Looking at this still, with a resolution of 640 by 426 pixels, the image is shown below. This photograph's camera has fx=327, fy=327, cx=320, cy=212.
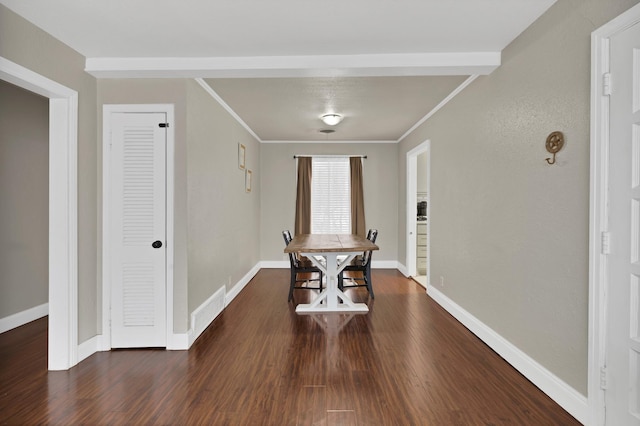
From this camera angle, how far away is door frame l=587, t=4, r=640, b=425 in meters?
1.76

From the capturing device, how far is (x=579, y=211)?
1.94 meters


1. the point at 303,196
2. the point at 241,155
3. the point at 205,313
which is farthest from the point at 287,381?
the point at 303,196

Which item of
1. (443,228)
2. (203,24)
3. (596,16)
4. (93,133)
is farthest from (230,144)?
(596,16)

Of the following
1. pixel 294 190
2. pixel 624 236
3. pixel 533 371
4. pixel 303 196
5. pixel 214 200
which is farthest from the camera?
pixel 294 190

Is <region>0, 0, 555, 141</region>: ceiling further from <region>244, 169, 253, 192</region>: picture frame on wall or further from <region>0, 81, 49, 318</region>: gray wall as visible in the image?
<region>244, 169, 253, 192</region>: picture frame on wall

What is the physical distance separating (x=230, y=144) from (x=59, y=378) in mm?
2986

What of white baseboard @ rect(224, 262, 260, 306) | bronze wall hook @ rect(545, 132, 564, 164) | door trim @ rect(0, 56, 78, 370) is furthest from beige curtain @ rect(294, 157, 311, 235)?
bronze wall hook @ rect(545, 132, 564, 164)

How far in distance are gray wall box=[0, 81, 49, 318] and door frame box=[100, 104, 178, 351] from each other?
144 cm

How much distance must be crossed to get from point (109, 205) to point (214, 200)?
1.04 m

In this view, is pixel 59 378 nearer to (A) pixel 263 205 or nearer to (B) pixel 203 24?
(B) pixel 203 24

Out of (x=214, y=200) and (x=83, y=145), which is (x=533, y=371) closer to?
(x=214, y=200)

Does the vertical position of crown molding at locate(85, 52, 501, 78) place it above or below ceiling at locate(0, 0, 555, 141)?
below

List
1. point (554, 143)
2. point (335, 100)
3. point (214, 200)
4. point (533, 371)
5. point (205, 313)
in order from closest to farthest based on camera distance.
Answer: point (554, 143), point (533, 371), point (205, 313), point (214, 200), point (335, 100)

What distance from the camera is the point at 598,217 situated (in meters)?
1.80
